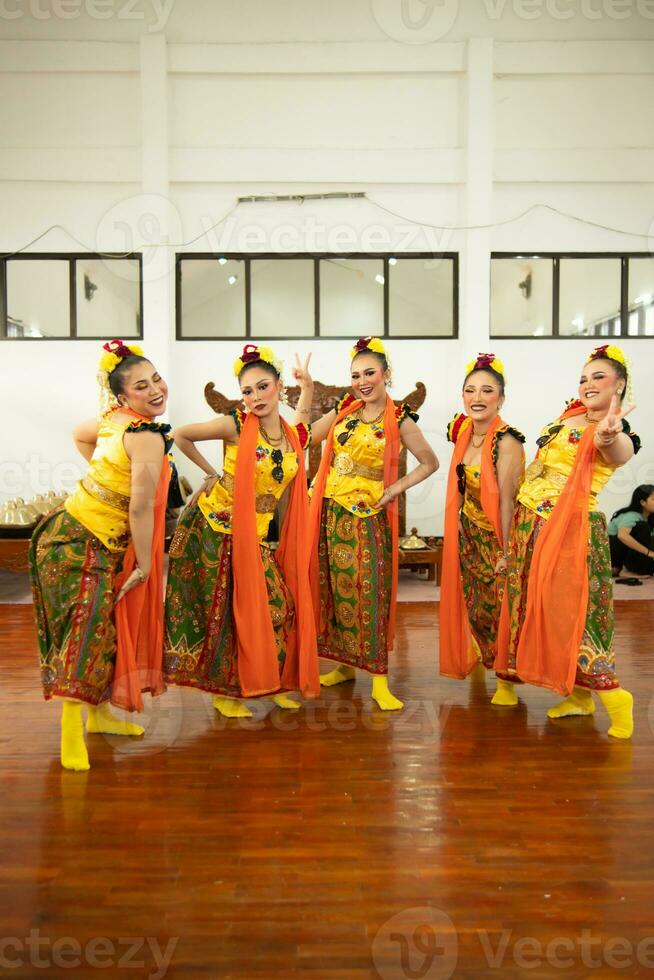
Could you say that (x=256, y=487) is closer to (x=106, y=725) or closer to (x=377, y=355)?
(x=377, y=355)

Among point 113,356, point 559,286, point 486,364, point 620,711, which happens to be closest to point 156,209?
point 559,286

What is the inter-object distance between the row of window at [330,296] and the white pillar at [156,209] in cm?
23

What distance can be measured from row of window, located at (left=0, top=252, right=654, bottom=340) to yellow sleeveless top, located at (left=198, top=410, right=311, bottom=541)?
4534 millimetres

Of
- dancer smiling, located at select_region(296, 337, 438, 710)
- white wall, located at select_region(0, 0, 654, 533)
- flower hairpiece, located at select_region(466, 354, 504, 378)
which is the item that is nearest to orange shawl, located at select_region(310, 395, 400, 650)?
dancer smiling, located at select_region(296, 337, 438, 710)

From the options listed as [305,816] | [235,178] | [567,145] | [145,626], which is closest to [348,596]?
[145,626]

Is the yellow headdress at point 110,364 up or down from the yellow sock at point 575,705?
up

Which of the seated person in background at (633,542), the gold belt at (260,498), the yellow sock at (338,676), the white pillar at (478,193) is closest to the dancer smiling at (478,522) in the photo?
the yellow sock at (338,676)

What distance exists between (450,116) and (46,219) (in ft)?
12.1

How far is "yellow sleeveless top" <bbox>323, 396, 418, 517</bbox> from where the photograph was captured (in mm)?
3543

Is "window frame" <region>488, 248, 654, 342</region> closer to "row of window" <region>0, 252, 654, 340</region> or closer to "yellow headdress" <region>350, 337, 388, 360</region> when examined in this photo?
"row of window" <region>0, 252, 654, 340</region>

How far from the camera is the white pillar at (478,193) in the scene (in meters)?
7.23

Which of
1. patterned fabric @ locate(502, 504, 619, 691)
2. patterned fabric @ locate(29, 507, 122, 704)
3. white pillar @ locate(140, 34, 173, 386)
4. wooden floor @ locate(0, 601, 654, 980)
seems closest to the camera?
wooden floor @ locate(0, 601, 654, 980)

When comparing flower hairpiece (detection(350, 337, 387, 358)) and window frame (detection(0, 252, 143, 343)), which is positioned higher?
window frame (detection(0, 252, 143, 343))

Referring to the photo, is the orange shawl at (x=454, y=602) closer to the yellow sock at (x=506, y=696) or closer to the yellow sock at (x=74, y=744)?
the yellow sock at (x=506, y=696)
